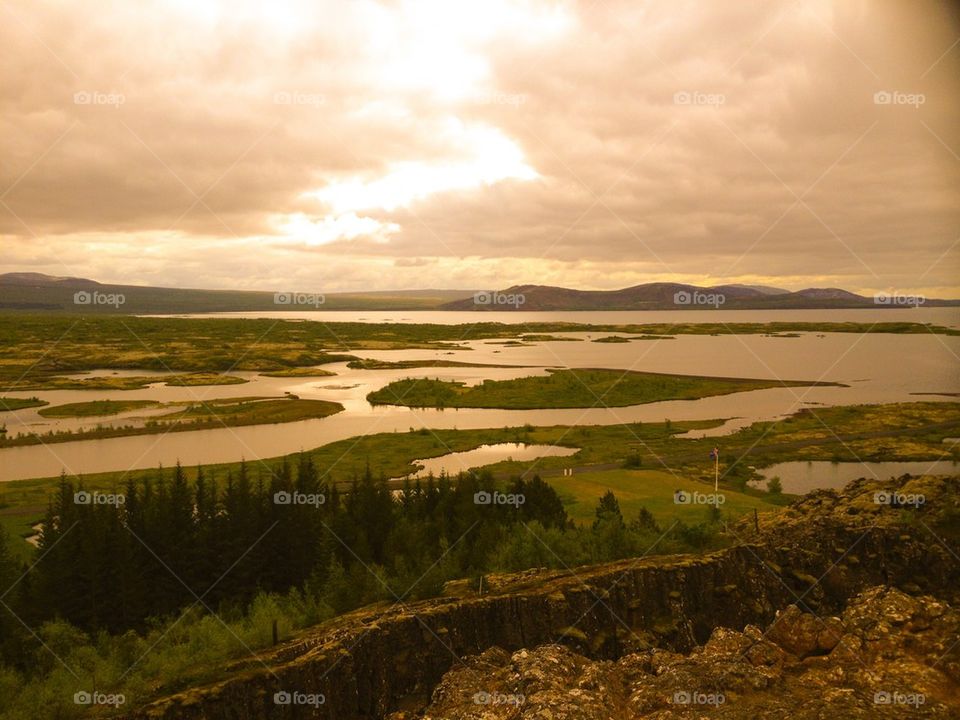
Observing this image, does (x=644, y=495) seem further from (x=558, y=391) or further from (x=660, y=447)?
(x=558, y=391)

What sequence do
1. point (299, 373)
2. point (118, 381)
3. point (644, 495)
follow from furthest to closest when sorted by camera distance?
1. point (299, 373)
2. point (118, 381)
3. point (644, 495)

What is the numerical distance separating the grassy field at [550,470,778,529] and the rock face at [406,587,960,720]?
17731mm

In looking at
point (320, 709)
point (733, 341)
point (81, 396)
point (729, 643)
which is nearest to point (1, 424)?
point (81, 396)

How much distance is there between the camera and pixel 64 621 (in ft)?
76.5

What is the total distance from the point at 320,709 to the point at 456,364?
108 meters

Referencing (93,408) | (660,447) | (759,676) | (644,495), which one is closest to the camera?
(759,676)

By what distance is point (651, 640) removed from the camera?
14.5 m

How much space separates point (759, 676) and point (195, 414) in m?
69.4

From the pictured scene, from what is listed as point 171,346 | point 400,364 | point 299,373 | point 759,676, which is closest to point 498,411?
point 400,364

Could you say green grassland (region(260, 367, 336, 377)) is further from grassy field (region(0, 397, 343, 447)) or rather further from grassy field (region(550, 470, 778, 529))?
grassy field (region(550, 470, 778, 529))

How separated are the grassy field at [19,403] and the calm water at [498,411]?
1712 mm

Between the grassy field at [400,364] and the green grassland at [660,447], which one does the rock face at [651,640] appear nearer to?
the green grassland at [660,447]

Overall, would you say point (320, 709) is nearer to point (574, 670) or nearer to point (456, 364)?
point (574, 670)

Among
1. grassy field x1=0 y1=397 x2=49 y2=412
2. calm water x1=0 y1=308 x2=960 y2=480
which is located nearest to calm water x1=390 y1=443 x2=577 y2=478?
→ calm water x1=0 y1=308 x2=960 y2=480
